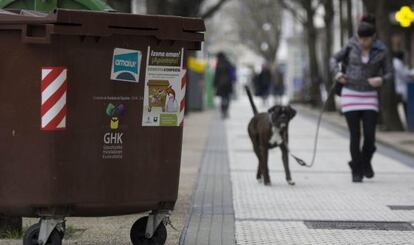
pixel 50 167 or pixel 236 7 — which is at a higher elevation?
pixel 236 7

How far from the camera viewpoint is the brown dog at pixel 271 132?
33.7 feet

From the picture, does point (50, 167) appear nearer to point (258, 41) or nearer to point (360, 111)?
point (360, 111)

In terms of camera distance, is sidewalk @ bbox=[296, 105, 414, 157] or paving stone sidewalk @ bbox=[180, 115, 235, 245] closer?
paving stone sidewalk @ bbox=[180, 115, 235, 245]

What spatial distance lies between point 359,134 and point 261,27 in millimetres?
67923

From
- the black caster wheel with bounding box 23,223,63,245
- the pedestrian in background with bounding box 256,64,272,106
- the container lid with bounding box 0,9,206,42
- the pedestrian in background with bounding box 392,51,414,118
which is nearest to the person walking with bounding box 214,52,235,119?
the pedestrian in background with bounding box 392,51,414,118

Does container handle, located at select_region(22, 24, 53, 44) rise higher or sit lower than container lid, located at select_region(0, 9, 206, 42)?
lower

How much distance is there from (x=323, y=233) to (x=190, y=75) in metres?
22.4

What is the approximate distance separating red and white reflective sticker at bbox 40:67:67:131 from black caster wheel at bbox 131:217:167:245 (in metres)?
1.15

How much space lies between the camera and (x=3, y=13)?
5809mm

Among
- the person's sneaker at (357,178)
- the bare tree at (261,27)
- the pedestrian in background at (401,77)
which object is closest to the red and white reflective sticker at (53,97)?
the person's sneaker at (357,178)

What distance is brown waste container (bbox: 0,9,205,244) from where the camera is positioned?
572 cm

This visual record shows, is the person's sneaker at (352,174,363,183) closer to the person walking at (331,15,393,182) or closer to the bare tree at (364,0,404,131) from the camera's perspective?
the person walking at (331,15,393,182)

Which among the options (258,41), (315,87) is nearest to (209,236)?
(315,87)

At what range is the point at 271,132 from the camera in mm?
10414
